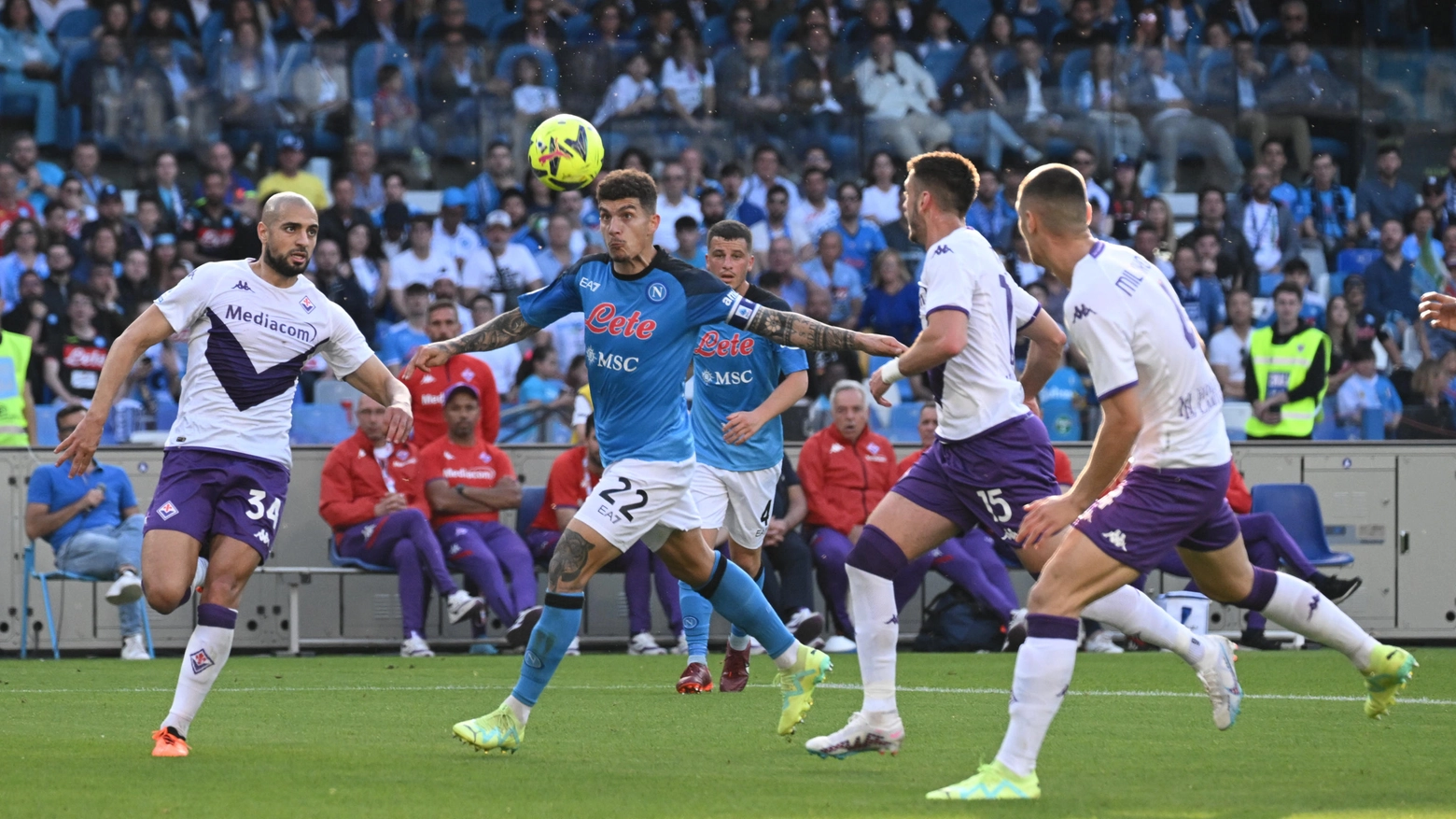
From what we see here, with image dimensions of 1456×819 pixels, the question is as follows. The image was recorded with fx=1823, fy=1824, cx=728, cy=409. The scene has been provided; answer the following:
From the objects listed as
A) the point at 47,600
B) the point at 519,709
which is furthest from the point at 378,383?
the point at 47,600

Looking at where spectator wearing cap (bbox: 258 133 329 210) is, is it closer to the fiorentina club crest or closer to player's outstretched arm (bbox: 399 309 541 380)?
player's outstretched arm (bbox: 399 309 541 380)

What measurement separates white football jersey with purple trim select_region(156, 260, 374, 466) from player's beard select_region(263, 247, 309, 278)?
8cm

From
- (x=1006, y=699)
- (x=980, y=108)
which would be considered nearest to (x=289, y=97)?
(x=980, y=108)

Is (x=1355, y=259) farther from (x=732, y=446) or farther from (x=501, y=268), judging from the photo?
(x=732, y=446)

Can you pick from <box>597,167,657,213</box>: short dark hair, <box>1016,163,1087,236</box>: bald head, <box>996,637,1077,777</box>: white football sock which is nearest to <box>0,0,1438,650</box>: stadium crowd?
<box>597,167,657,213</box>: short dark hair

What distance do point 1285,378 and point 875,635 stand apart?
412 inches

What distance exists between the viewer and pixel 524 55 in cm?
2045

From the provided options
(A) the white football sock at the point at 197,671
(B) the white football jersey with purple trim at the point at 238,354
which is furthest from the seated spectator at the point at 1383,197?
(A) the white football sock at the point at 197,671

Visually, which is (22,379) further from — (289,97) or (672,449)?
(672,449)

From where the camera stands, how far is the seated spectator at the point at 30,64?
20.1m

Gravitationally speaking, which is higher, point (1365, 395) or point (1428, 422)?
point (1365, 395)

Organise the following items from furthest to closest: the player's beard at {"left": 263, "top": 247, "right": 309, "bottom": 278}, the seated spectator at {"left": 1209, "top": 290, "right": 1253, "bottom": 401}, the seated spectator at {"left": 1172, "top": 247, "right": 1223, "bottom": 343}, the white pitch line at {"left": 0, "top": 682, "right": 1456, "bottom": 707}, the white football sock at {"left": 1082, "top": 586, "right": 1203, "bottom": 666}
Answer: the seated spectator at {"left": 1172, "top": 247, "right": 1223, "bottom": 343}
the seated spectator at {"left": 1209, "top": 290, "right": 1253, "bottom": 401}
the white pitch line at {"left": 0, "top": 682, "right": 1456, "bottom": 707}
the player's beard at {"left": 263, "top": 247, "right": 309, "bottom": 278}
the white football sock at {"left": 1082, "top": 586, "right": 1203, "bottom": 666}

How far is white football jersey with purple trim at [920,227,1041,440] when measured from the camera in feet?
22.2

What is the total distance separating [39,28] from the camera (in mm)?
20781
